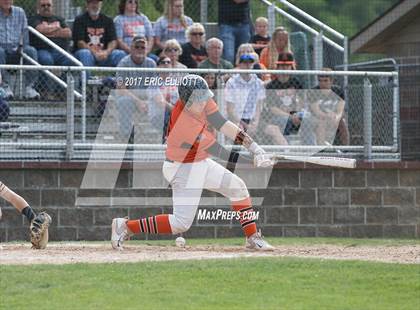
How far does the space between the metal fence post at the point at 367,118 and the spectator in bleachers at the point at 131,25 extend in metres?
3.55

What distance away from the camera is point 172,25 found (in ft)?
58.3

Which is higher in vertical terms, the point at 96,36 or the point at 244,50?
the point at 96,36

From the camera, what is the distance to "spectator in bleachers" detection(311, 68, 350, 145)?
52.0 feet

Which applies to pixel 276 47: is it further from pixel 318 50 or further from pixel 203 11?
pixel 203 11

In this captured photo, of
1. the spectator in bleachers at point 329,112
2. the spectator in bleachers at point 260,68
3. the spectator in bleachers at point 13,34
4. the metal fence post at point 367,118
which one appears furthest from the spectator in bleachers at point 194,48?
the metal fence post at point 367,118

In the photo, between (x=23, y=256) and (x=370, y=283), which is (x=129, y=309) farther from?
(x=23, y=256)

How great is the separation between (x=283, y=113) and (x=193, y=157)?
149 inches

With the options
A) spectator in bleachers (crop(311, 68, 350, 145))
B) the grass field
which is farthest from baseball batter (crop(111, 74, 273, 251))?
spectator in bleachers (crop(311, 68, 350, 145))

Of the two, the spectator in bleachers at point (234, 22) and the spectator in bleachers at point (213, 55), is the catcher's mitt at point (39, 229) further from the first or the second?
the spectator in bleachers at point (234, 22)

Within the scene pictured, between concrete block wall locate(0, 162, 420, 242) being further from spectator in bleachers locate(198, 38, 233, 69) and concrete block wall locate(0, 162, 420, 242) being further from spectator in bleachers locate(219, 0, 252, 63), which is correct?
spectator in bleachers locate(219, 0, 252, 63)

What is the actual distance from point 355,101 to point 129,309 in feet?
27.2

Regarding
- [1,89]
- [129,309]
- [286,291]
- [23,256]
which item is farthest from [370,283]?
[1,89]

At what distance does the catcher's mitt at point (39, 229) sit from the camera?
1227 centimetres

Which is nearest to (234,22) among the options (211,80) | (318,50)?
(318,50)
